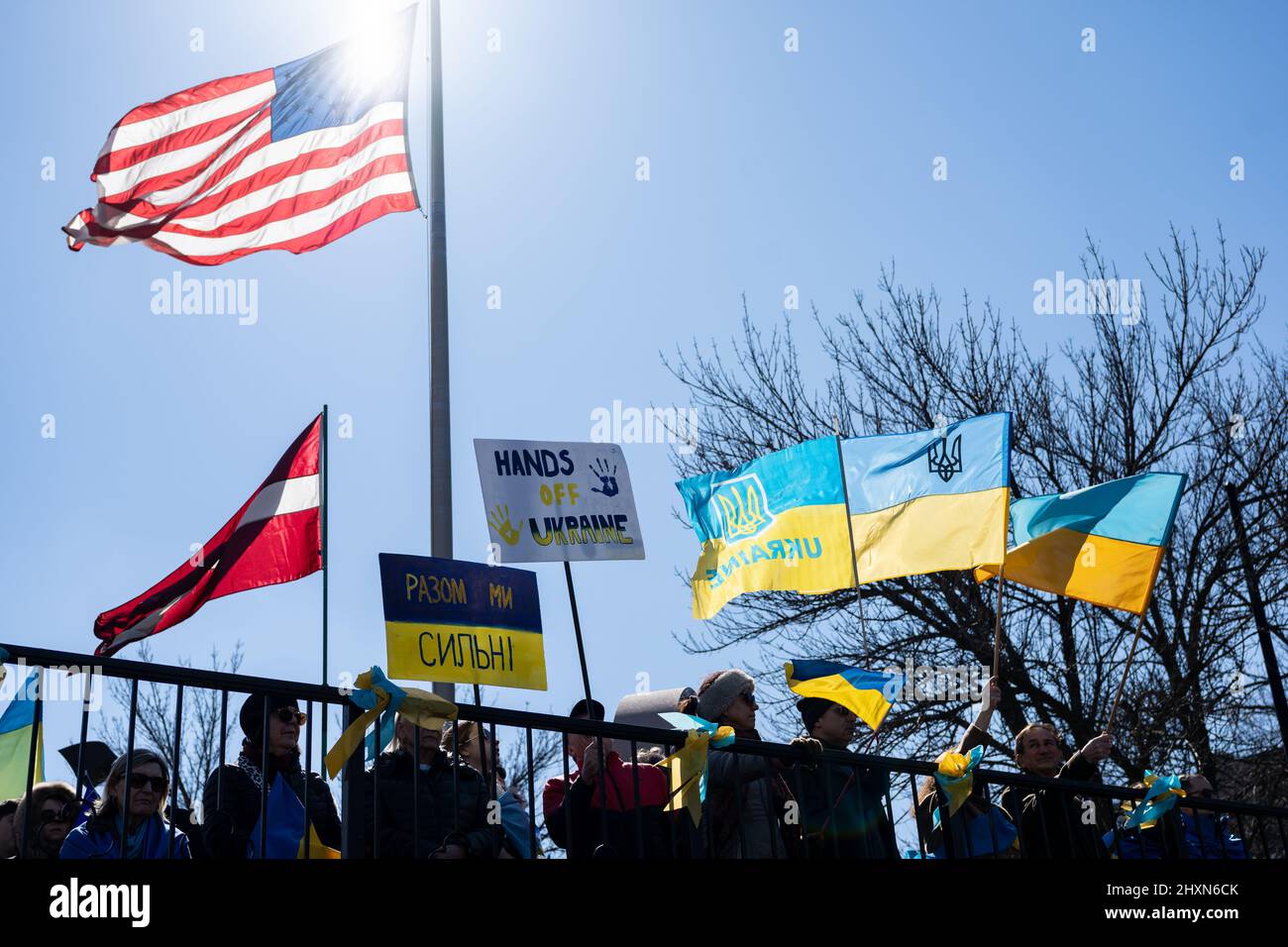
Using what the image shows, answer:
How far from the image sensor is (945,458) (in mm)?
8398

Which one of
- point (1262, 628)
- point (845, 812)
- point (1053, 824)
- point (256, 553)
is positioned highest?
point (256, 553)

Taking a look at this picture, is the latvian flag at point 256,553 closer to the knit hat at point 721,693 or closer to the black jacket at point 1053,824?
the knit hat at point 721,693

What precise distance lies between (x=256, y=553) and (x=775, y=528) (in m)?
3.09

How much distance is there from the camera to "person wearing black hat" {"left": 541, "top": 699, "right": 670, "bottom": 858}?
5.33 m

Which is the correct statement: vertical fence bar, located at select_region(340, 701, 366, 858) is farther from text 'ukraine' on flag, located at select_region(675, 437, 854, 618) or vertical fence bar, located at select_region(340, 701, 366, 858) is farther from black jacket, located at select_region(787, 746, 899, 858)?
text 'ukraine' on flag, located at select_region(675, 437, 854, 618)

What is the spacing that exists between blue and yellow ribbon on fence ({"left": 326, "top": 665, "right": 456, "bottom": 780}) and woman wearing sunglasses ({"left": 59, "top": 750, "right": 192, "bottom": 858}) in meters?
0.59

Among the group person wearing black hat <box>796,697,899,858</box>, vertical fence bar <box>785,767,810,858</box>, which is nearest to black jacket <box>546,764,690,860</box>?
vertical fence bar <box>785,767,810,858</box>

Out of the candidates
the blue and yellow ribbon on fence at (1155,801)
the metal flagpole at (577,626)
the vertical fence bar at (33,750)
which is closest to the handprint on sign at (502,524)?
the metal flagpole at (577,626)

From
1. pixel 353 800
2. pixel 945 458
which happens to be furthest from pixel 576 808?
pixel 945 458

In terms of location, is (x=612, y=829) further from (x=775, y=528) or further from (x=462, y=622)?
(x=775, y=528)

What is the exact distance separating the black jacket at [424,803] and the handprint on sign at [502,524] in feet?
8.18

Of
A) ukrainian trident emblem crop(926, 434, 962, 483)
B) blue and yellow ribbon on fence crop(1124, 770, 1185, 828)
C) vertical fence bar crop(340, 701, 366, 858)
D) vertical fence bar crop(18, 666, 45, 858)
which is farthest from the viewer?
ukrainian trident emblem crop(926, 434, 962, 483)
